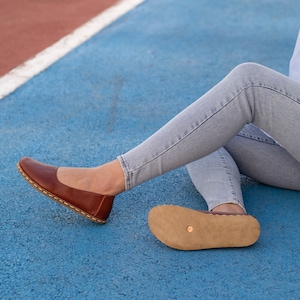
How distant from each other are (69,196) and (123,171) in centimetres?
20

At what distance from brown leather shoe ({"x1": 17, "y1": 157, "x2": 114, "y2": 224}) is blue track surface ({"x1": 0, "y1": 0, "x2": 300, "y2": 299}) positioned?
84 millimetres

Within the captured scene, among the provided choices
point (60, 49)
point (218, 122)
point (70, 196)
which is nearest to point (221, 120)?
point (218, 122)

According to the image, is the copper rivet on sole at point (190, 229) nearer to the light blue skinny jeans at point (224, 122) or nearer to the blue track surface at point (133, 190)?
the blue track surface at point (133, 190)

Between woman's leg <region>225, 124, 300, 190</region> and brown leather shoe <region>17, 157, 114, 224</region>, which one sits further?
woman's leg <region>225, 124, 300, 190</region>

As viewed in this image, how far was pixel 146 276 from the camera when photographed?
2.08 m

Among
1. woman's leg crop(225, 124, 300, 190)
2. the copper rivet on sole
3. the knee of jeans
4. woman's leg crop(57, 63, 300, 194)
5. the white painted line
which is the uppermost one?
the knee of jeans

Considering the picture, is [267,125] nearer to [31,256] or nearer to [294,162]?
[294,162]

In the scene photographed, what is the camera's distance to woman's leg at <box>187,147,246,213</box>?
2332 mm

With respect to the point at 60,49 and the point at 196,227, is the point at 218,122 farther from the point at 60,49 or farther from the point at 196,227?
the point at 60,49

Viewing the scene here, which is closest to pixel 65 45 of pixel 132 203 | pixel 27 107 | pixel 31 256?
pixel 27 107

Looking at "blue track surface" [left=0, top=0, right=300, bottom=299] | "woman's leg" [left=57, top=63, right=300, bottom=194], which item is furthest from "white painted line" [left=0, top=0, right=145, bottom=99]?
"woman's leg" [left=57, top=63, right=300, bottom=194]

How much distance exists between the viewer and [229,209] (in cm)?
229

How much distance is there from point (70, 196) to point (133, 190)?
418 mm

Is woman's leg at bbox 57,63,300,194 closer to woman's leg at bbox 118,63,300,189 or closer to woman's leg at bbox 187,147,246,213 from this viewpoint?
woman's leg at bbox 118,63,300,189
